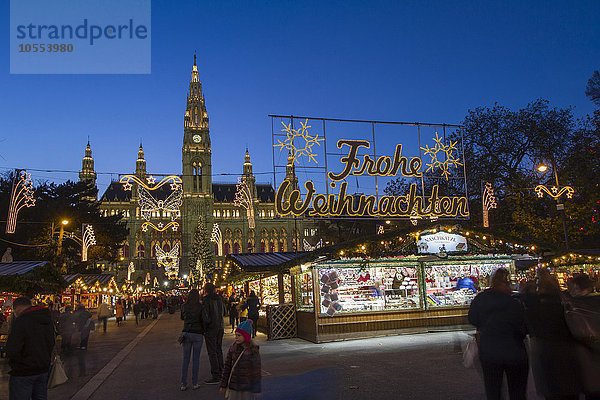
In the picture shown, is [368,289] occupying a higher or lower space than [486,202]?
lower

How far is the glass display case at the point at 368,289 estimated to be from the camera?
15.0m

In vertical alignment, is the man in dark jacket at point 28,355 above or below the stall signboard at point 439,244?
below

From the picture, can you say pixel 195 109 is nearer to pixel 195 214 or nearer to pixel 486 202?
pixel 195 214

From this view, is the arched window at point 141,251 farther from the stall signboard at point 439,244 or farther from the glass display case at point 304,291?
the stall signboard at point 439,244

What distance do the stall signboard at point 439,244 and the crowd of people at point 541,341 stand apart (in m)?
10.9

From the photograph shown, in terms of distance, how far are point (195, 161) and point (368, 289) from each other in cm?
9978

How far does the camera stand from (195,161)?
4382 inches

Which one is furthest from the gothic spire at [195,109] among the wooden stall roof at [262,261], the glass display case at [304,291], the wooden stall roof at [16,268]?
the glass display case at [304,291]

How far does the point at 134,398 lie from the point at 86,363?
215 inches

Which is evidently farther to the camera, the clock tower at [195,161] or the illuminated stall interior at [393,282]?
the clock tower at [195,161]

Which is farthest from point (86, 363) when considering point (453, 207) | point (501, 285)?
point (453, 207)

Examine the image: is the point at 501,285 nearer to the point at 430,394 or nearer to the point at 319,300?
the point at 430,394

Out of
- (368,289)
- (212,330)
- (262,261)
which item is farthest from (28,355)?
(262,261)

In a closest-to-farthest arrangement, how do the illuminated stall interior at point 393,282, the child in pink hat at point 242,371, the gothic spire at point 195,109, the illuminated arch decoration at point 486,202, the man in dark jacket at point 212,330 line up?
the child in pink hat at point 242,371, the man in dark jacket at point 212,330, the illuminated stall interior at point 393,282, the illuminated arch decoration at point 486,202, the gothic spire at point 195,109
